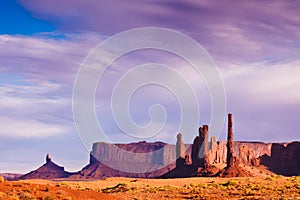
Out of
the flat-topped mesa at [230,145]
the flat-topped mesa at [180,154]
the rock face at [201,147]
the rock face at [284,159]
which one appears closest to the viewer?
the flat-topped mesa at [230,145]

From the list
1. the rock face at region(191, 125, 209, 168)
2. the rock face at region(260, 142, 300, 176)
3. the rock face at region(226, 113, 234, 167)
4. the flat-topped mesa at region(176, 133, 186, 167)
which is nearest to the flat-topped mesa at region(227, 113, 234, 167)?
the rock face at region(226, 113, 234, 167)

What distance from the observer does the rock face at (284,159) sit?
165m

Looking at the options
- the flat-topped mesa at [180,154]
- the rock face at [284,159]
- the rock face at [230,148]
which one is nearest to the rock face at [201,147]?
the flat-topped mesa at [180,154]

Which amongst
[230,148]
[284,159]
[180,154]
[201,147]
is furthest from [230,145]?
[284,159]

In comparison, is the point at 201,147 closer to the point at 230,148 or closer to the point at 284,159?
the point at 230,148

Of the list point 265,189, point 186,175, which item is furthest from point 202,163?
point 265,189

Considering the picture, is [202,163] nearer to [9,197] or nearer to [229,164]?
[229,164]

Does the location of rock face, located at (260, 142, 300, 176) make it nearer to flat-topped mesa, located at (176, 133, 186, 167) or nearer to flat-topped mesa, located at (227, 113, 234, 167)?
flat-topped mesa, located at (176, 133, 186, 167)

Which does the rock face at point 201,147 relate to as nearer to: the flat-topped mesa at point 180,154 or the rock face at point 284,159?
the flat-topped mesa at point 180,154

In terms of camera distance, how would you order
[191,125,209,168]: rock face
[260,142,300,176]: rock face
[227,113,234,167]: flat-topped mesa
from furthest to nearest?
[260,142,300,176]: rock face < [191,125,209,168]: rock face < [227,113,234,167]: flat-topped mesa

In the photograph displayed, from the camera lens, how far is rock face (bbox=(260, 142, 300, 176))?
16488cm

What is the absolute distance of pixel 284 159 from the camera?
569ft

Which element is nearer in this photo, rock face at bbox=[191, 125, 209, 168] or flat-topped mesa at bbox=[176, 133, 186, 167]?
rock face at bbox=[191, 125, 209, 168]

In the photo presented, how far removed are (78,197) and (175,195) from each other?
1892 centimetres
